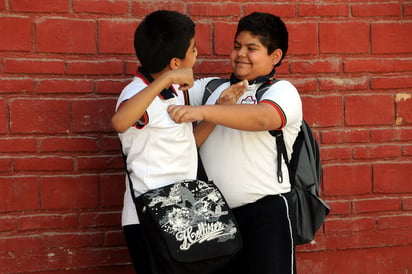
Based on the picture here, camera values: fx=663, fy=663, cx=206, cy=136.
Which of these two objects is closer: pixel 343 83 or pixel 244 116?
pixel 244 116

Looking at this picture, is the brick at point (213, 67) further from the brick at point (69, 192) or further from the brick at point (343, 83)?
the brick at point (69, 192)

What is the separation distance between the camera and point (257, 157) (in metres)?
3.23

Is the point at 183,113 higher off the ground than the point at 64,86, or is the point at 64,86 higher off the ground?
the point at 64,86

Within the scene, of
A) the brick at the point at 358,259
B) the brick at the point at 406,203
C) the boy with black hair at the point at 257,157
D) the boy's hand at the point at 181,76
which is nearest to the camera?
the boy's hand at the point at 181,76

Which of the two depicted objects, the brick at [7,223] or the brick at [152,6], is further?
the brick at [152,6]

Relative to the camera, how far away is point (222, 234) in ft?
9.35

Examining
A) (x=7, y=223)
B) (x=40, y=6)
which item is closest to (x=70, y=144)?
(x=7, y=223)

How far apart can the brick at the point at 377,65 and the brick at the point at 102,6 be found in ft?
4.86

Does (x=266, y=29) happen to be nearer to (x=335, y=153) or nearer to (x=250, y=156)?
(x=250, y=156)

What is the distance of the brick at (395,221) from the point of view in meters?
4.42

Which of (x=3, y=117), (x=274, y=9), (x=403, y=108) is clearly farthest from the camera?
(x=403, y=108)

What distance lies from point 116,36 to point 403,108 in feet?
6.40

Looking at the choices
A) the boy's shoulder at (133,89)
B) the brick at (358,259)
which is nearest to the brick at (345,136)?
the brick at (358,259)

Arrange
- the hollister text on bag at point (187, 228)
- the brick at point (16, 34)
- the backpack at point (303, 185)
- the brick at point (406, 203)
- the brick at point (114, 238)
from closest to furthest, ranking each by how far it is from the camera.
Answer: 1. the hollister text on bag at point (187, 228)
2. the backpack at point (303, 185)
3. the brick at point (16, 34)
4. the brick at point (114, 238)
5. the brick at point (406, 203)
